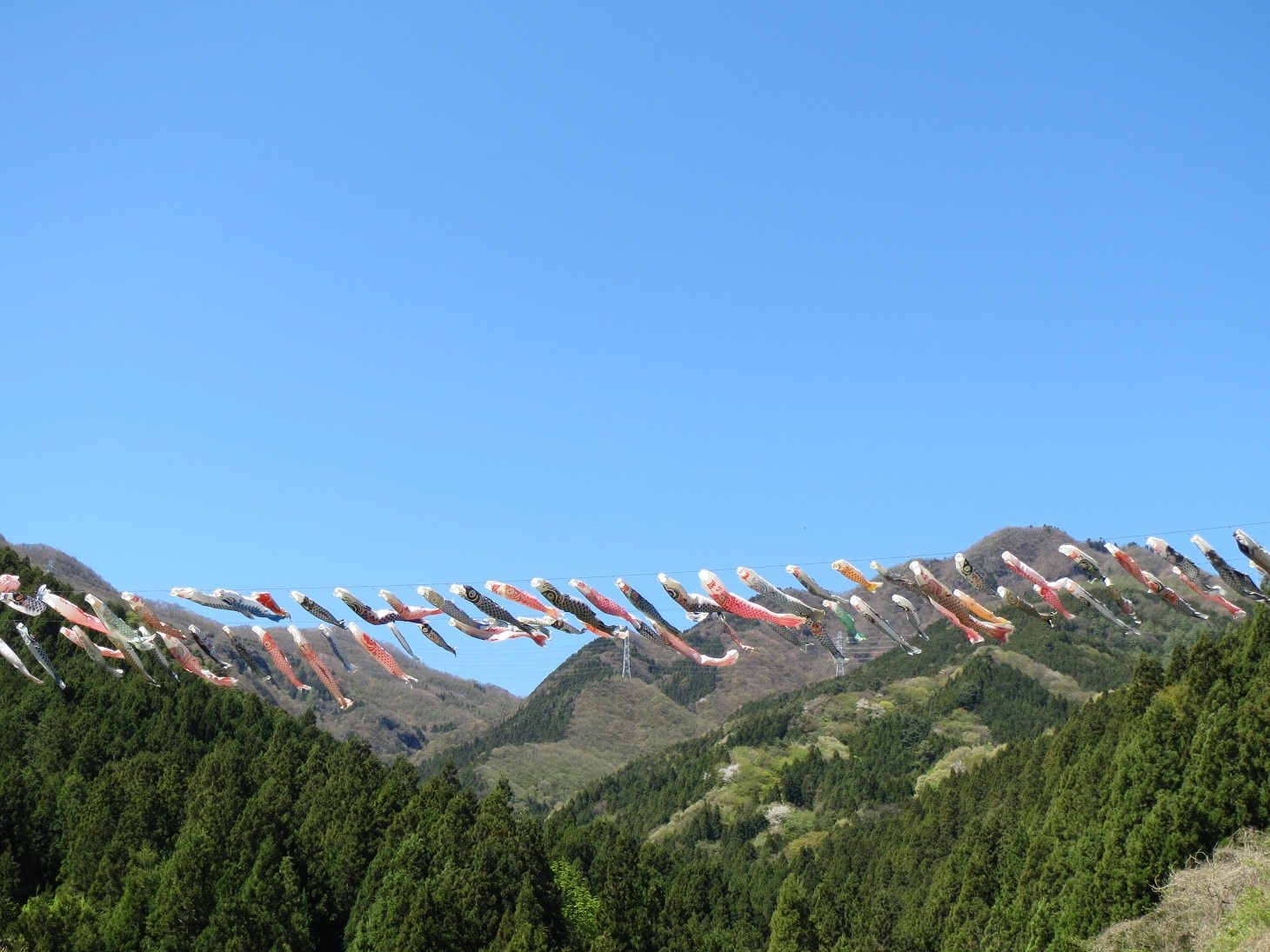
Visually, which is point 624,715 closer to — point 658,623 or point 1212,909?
point 1212,909

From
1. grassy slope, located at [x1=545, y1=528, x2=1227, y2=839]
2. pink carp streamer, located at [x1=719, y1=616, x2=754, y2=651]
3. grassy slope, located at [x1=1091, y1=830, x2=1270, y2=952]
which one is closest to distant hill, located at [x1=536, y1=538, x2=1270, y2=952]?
grassy slope, located at [x1=1091, y1=830, x2=1270, y2=952]

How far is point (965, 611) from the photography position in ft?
86.5

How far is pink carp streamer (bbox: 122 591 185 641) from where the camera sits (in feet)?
103

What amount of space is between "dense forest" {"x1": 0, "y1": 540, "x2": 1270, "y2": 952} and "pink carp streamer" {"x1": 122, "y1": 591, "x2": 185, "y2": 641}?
1069 centimetres

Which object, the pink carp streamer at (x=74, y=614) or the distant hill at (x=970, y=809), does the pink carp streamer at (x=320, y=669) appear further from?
the distant hill at (x=970, y=809)

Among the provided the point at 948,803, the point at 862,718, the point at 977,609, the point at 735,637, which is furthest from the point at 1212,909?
the point at 862,718

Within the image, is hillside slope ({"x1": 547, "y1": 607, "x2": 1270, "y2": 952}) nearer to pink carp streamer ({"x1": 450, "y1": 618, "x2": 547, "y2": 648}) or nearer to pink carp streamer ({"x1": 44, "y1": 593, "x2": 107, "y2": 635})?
pink carp streamer ({"x1": 450, "y1": 618, "x2": 547, "y2": 648})

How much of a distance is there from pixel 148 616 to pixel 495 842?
1871 centimetres

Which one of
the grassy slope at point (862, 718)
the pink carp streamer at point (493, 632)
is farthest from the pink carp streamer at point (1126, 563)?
the grassy slope at point (862, 718)

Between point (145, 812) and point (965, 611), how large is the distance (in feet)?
126

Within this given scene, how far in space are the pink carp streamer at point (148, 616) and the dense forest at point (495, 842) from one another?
10692mm

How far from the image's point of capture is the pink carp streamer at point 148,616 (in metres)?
Answer: 31.3

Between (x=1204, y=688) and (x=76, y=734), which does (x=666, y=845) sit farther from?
(x=1204, y=688)

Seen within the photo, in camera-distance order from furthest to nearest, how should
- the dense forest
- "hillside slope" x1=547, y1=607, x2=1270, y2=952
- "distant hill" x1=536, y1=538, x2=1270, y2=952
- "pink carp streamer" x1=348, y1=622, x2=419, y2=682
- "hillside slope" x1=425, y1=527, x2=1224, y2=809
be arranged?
"hillside slope" x1=425, y1=527, x2=1224, y2=809
the dense forest
"hillside slope" x1=547, y1=607, x2=1270, y2=952
"distant hill" x1=536, y1=538, x2=1270, y2=952
"pink carp streamer" x1=348, y1=622, x2=419, y2=682
